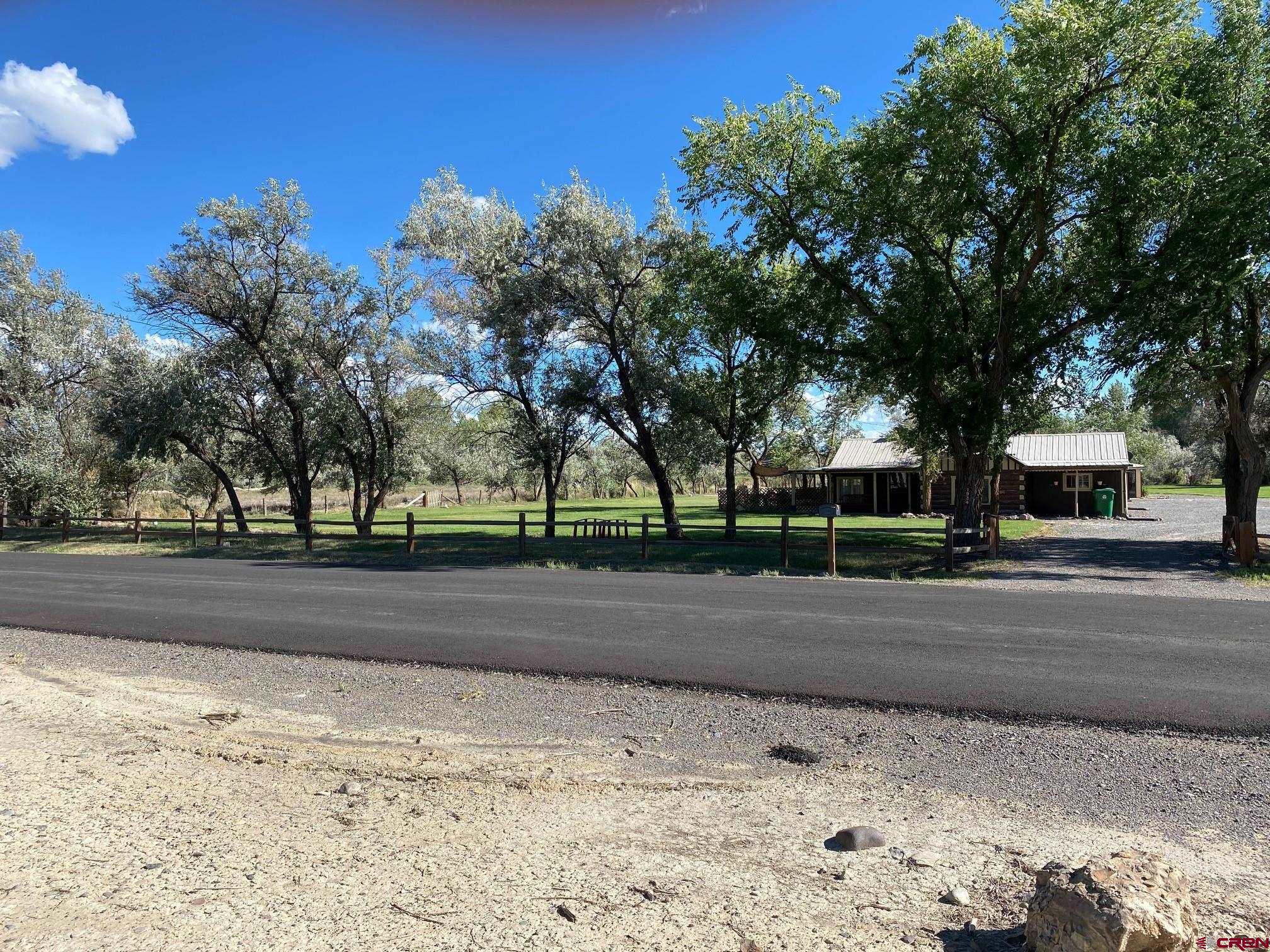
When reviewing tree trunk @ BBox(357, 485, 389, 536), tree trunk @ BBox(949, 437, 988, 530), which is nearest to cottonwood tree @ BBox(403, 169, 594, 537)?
tree trunk @ BBox(357, 485, 389, 536)

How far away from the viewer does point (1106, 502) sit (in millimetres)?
35375

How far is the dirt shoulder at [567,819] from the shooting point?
10.6 feet

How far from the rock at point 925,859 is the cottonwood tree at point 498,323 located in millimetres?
18827

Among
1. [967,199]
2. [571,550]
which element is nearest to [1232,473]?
[967,199]

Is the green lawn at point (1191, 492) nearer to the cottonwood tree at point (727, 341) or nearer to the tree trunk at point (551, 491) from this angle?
the cottonwood tree at point (727, 341)

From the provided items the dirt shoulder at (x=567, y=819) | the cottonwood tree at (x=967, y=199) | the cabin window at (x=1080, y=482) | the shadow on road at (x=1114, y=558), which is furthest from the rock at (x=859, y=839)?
the cabin window at (x=1080, y=482)

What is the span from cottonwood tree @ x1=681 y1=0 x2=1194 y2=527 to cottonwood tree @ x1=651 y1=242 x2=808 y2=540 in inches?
36.3

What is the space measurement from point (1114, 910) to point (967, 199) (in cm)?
1660

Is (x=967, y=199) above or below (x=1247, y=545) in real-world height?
above

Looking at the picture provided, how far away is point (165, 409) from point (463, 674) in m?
24.1

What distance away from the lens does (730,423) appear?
2444 centimetres

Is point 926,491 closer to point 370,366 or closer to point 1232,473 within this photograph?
point 1232,473

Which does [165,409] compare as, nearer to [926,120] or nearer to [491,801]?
[926,120]

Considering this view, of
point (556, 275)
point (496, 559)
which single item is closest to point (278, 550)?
point (496, 559)
